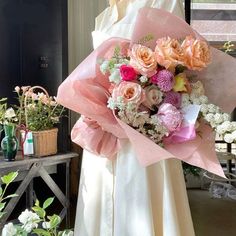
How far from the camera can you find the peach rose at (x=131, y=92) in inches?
36.8

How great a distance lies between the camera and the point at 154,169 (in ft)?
3.55

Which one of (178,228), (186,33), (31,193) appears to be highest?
(186,33)

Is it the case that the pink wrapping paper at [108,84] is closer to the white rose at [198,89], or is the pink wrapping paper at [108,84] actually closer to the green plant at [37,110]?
the white rose at [198,89]

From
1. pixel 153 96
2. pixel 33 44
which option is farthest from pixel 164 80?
pixel 33 44

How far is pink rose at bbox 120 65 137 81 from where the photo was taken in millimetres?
951

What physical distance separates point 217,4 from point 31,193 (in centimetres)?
318

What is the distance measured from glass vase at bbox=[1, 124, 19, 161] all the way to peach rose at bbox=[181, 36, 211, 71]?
1.29 meters

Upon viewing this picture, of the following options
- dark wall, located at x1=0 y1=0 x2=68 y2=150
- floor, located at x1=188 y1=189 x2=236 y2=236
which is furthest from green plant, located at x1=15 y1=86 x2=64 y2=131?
floor, located at x1=188 y1=189 x2=236 y2=236

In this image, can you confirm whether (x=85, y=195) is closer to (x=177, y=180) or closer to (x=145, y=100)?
(x=177, y=180)

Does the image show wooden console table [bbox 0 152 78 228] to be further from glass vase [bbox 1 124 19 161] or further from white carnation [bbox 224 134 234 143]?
white carnation [bbox 224 134 234 143]

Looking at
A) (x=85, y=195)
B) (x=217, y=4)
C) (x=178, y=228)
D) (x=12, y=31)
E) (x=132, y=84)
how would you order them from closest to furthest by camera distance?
(x=132, y=84), (x=178, y=228), (x=85, y=195), (x=12, y=31), (x=217, y=4)

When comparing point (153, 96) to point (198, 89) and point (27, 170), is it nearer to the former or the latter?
point (198, 89)

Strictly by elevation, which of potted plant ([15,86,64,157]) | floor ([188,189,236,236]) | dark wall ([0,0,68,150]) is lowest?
floor ([188,189,236,236])

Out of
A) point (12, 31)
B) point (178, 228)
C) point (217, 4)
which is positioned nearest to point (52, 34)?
point (12, 31)
